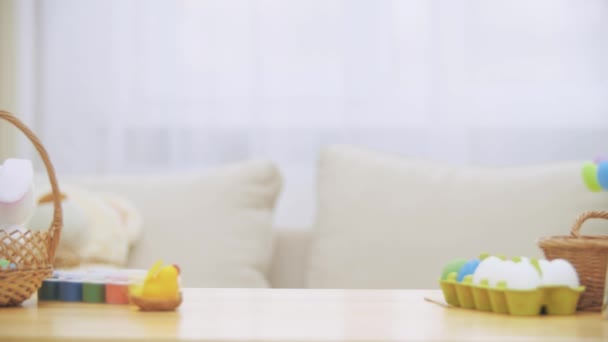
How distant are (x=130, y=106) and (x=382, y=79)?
0.71 m

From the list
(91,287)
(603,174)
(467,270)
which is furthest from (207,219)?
(603,174)

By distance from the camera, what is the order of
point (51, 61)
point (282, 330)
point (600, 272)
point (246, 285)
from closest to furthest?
point (282, 330), point (600, 272), point (246, 285), point (51, 61)

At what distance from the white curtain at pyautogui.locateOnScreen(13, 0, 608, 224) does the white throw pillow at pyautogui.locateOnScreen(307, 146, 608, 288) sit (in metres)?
0.28

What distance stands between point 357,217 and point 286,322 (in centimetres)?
106

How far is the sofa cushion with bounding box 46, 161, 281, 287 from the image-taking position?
178cm

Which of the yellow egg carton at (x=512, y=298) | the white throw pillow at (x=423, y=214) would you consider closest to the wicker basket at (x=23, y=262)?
the yellow egg carton at (x=512, y=298)

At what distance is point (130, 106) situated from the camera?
2.21 meters

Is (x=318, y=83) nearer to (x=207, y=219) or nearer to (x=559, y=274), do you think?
(x=207, y=219)

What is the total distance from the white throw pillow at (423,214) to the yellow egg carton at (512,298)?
0.78m

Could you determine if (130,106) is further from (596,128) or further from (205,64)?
(596,128)

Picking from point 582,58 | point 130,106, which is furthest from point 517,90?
point 130,106

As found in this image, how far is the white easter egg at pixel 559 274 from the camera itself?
882mm

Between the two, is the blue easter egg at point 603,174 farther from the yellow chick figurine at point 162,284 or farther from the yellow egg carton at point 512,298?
the yellow chick figurine at point 162,284

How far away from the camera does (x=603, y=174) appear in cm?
92
